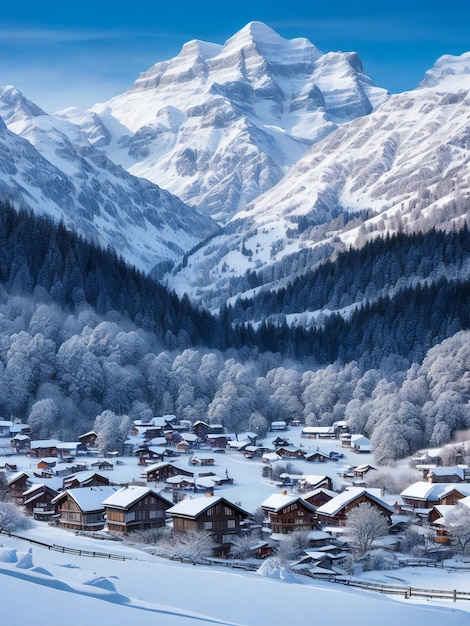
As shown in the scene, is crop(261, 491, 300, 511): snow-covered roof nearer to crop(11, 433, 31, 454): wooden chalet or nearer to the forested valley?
the forested valley

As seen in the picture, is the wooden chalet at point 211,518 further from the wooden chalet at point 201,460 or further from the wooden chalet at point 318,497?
the wooden chalet at point 201,460

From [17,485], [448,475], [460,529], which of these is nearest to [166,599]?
[460,529]

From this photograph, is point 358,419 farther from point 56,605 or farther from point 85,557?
point 56,605

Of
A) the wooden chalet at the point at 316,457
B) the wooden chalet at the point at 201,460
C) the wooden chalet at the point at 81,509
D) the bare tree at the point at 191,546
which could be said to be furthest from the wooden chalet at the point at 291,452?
the bare tree at the point at 191,546

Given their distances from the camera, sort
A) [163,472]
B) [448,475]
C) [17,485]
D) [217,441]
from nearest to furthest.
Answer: [17,485] < [163,472] < [448,475] < [217,441]

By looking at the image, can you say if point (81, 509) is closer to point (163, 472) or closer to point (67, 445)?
point (163, 472)
